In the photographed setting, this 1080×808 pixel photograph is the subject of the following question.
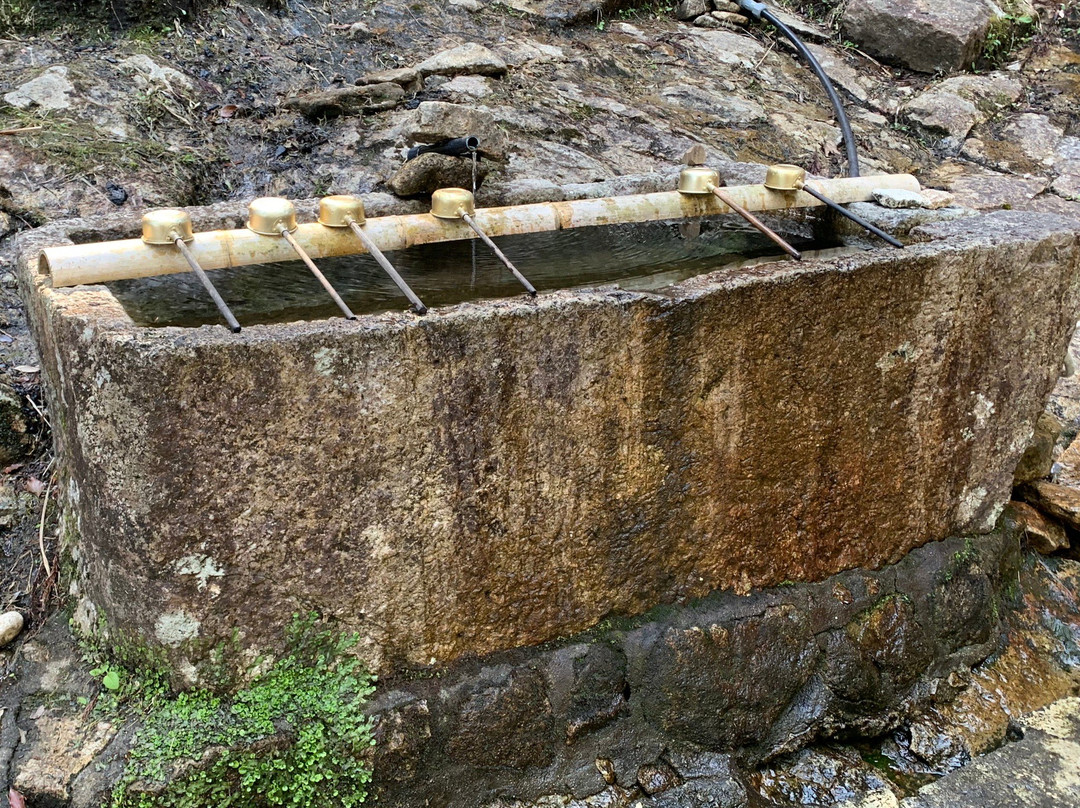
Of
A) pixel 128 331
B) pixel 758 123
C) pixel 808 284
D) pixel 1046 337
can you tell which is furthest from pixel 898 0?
pixel 128 331

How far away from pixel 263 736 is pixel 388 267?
1217 millimetres

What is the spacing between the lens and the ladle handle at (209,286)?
2.10 meters

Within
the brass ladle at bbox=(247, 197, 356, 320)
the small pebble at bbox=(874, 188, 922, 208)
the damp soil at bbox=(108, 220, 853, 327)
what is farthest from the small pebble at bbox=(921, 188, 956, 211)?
the brass ladle at bbox=(247, 197, 356, 320)

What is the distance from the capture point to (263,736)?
238cm

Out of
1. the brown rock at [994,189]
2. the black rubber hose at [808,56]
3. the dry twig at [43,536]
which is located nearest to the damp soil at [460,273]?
the dry twig at [43,536]

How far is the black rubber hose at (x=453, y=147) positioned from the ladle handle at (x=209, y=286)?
3.39ft

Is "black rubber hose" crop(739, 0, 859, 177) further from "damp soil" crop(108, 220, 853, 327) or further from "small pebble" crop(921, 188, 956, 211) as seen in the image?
"damp soil" crop(108, 220, 853, 327)

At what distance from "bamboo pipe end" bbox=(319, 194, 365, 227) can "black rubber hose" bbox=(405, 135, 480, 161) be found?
556 millimetres

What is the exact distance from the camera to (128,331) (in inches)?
80.8

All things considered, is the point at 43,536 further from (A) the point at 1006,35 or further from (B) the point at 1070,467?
(A) the point at 1006,35

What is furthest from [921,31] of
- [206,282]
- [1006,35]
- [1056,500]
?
[206,282]

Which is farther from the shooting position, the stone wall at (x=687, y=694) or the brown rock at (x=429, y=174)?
the brown rock at (x=429, y=174)

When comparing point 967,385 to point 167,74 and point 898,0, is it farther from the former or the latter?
point 898,0

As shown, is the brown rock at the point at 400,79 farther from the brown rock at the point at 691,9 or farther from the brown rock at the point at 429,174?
the brown rock at the point at 691,9
